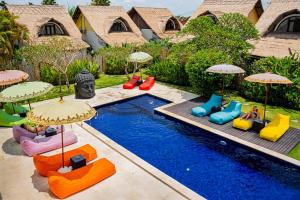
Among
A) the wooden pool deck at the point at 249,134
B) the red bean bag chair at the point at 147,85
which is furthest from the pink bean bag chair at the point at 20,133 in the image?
the red bean bag chair at the point at 147,85

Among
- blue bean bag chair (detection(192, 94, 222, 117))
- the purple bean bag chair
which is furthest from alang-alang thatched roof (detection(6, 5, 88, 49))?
the purple bean bag chair

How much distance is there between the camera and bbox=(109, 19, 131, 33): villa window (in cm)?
3246

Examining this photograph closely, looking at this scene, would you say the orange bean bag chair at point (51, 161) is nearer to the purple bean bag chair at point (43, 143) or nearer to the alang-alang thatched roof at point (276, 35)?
the purple bean bag chair at point (43, 143)

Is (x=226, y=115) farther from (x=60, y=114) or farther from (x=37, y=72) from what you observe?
(x=37, y=72)

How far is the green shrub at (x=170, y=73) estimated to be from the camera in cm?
2139

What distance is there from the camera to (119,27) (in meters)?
33.3

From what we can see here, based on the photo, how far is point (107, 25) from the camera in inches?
1225

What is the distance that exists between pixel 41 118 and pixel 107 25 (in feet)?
80.8

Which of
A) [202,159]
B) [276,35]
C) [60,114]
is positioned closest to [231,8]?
[276,35]

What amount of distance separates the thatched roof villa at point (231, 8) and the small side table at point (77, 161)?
22.0 metres

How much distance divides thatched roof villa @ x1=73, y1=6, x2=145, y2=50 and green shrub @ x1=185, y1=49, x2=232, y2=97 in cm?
1321

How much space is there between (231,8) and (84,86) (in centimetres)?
1746

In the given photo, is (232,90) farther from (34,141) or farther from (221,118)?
(34,141)

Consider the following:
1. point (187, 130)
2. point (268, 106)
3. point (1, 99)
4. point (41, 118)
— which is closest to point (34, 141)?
point (1, 99)
